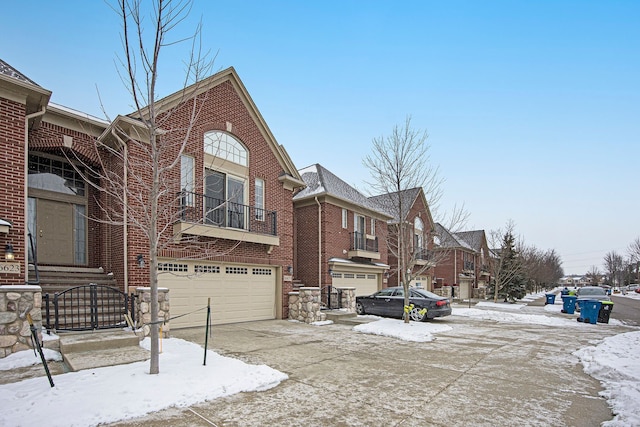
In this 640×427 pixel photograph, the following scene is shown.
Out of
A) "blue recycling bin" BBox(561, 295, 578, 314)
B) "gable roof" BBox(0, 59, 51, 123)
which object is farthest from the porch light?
"blue recycling bin" BBox(561, 295, 578, 314)

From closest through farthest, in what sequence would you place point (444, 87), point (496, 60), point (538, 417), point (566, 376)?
point (538, 417)
point (566, 376)
point (496, 60)
point (444, 87)

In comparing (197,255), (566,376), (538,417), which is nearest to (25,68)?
(197,255)

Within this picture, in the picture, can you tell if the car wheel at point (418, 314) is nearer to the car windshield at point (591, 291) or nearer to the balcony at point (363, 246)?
the balcony at point (363, 246)

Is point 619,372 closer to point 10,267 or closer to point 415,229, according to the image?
point 10,267

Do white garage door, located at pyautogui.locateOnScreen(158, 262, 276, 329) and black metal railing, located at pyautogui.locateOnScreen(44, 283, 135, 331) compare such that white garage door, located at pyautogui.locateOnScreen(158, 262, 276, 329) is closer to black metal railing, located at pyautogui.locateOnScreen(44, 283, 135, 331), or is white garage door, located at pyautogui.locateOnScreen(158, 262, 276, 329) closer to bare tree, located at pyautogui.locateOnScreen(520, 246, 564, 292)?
black metal railing, located at pyautogui.locateOnScreen(44, 283, 135, 331)

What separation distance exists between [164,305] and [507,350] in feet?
28.1

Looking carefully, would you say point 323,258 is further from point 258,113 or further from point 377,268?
point 258,113

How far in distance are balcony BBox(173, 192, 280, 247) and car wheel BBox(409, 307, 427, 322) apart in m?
6.04

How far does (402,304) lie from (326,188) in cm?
639

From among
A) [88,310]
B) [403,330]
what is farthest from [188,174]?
[403,330]

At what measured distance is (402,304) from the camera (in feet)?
49.3

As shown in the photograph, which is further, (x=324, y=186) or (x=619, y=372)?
(x=324, y=186)

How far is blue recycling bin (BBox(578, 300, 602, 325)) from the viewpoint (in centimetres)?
1543

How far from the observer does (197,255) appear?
37.1 ft
